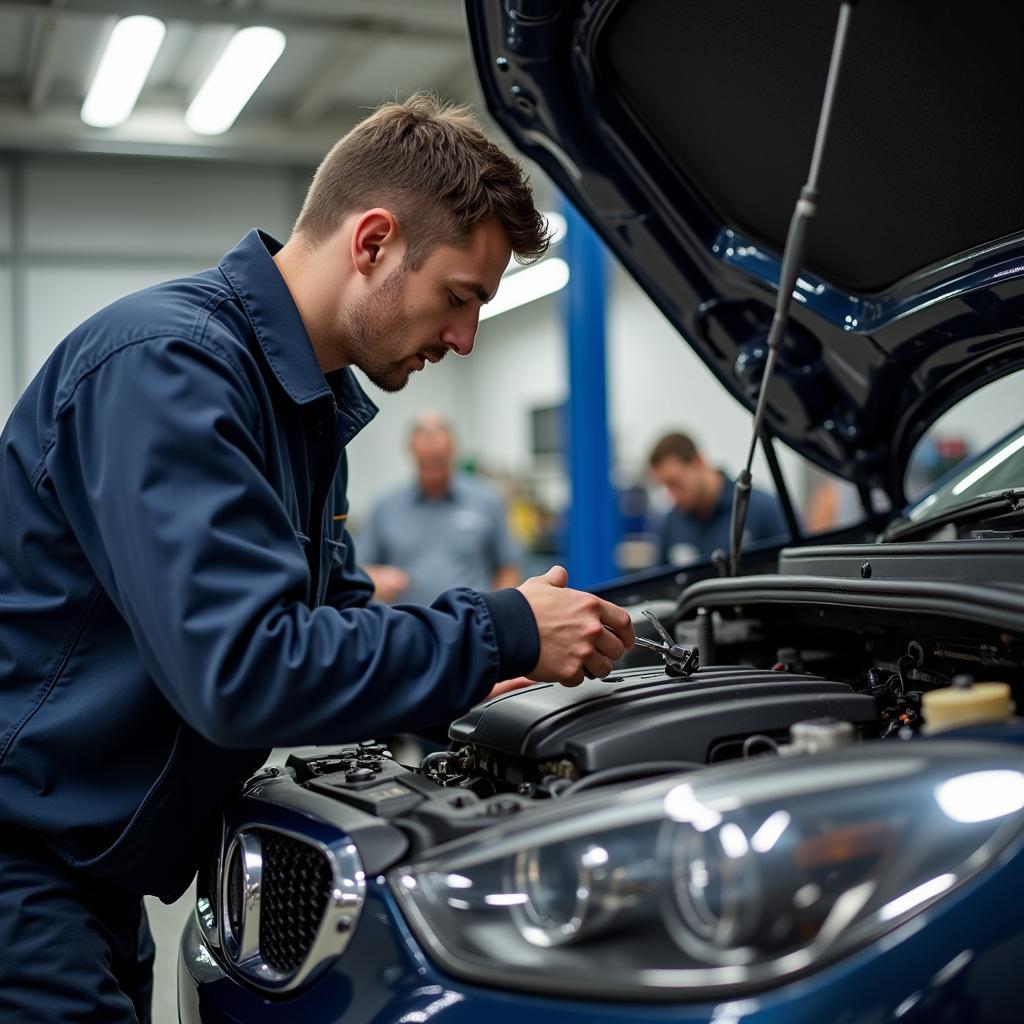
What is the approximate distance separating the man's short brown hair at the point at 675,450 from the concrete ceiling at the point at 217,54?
11.4ft

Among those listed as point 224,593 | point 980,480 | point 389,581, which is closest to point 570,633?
point 224,593

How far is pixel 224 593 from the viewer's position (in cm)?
105

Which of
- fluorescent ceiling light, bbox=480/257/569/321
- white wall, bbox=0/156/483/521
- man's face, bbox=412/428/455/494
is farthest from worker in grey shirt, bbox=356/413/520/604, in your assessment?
white wall, bbox=0/156/483/521

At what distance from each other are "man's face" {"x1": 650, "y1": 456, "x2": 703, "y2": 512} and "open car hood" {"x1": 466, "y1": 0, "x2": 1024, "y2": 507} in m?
2.67

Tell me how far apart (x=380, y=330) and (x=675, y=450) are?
3.66 m

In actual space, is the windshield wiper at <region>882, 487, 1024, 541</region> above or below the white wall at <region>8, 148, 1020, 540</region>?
below

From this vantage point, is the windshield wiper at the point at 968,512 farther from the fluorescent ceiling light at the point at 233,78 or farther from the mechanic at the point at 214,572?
the fluorescent ceiling light at the point at 233,78

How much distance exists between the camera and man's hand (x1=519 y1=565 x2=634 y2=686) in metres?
1.22

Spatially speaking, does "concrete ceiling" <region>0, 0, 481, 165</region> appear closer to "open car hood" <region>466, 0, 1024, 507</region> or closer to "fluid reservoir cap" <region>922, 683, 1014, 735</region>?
"open car hood" <region>466, 0, 1024, 507</region>

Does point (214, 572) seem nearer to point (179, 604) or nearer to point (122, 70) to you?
point (179, 604)

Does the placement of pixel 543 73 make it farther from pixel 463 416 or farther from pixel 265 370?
pixel 463 416

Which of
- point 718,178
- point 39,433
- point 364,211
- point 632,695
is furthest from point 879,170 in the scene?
point 39,433

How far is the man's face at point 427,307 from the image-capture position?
1388 millimetres

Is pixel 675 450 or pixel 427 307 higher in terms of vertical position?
pixel 675 450
